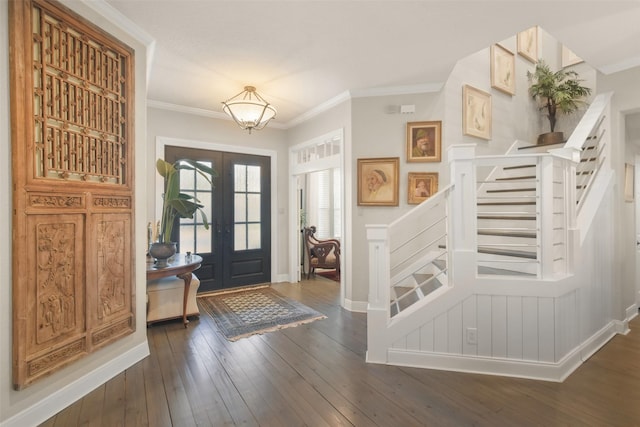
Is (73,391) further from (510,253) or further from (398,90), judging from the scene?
(398,90)

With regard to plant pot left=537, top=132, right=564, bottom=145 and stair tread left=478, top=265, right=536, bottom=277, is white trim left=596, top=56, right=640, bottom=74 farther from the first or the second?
stair tread left=478, top=265, right=536, bottom=277

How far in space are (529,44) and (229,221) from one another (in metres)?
5.75

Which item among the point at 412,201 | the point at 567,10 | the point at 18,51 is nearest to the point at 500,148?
the point at 412,201

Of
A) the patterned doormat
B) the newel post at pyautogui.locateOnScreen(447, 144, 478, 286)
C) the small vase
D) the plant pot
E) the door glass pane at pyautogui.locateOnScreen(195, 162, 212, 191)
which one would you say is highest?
the plant pot

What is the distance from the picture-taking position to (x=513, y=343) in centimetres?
221

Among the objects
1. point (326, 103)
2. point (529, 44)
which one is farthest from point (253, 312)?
point (529, 44)

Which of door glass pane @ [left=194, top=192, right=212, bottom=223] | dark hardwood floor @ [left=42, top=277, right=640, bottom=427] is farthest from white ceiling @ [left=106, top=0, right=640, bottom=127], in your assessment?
dark hardwood floor @ [left=42, top=277, right=640, bottom=427]

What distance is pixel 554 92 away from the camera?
450 centimetres

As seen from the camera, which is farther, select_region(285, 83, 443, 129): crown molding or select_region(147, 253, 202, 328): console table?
select_region(285, 83, 443, 129): crown molding

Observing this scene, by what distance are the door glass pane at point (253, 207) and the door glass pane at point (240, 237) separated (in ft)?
0.65

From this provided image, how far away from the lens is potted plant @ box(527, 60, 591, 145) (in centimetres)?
439

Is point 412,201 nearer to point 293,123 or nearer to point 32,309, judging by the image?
point 293,123

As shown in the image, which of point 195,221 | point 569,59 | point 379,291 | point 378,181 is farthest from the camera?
point 569,59

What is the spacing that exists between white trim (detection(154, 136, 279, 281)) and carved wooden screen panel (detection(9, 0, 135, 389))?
6.16ft
